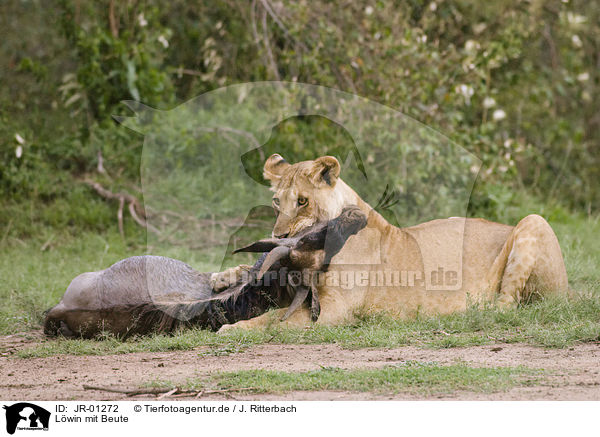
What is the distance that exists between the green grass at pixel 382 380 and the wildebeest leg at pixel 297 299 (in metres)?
1.08

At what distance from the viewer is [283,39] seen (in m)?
11.5

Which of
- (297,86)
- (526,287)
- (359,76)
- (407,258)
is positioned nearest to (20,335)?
(407,258)

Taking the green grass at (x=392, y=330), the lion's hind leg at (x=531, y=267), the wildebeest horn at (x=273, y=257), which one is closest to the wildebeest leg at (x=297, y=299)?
the green grass at (x=392, y=330)

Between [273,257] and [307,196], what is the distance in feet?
1.97

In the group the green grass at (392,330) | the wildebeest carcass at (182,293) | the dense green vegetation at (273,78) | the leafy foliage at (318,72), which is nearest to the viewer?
the green grass at (392,330)

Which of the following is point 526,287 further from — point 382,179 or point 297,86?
point 297,86

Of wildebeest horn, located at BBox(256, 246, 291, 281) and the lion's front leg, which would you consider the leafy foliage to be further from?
wildebeest horn, located at BBox(256, 246, 291, 281)

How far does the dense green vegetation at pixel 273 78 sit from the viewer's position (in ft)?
33.1

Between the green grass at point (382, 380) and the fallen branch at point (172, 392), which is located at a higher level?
the green grass at point (382, 380)

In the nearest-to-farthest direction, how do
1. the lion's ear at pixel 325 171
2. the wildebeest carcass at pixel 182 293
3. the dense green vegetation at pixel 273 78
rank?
the wildebeest carcass at pixel 182 293 < the lion's ear at pixel 325 171 < the dense green vegetation at pixel 273 78

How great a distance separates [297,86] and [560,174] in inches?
241

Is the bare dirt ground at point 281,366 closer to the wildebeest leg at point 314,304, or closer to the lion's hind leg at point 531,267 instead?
the wildebeest leg at point 314,304

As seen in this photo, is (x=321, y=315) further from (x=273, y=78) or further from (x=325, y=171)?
(x=273, y=78)

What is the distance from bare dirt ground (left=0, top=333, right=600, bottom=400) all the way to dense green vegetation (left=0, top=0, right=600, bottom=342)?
2162mm
